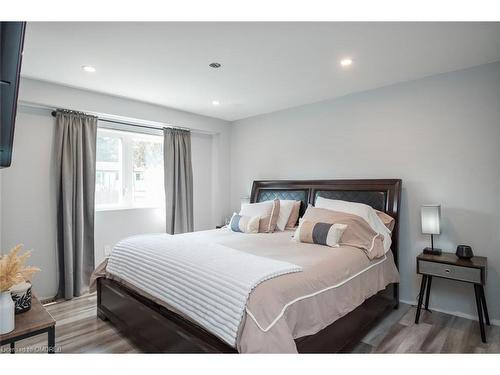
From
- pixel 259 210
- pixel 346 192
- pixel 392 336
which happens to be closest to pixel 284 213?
pixel 259 210

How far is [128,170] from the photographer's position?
4.04 meters

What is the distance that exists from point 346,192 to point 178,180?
2462 mm

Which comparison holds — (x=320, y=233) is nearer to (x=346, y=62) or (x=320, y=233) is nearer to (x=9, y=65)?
(x=346, y=62)

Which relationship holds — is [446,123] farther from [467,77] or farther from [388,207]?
[388,207]

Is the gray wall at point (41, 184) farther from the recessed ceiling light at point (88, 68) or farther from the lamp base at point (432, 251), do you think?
the lamp base at point (432, 251)

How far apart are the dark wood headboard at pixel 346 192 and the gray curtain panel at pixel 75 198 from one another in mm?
2277

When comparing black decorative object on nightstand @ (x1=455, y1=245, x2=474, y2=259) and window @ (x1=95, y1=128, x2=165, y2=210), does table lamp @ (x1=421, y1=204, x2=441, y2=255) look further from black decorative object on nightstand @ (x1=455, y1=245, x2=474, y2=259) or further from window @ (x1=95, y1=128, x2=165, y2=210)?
window @ (x1=95, y1=128, x2=165, y2=210)

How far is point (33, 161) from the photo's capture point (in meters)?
3.14

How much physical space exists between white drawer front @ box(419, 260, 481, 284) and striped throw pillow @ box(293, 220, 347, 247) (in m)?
0.85

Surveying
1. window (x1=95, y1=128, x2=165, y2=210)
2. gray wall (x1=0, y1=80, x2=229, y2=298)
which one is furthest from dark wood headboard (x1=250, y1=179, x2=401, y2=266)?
gray wall (x1=0, y1=80, x2=229, y2=298)

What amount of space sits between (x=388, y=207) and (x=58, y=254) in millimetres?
3747

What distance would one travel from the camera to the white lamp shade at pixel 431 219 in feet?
8.84

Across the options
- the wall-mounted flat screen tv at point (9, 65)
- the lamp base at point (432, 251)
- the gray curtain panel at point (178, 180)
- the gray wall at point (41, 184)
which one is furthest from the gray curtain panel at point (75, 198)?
the lamp base at point (432, 251)
